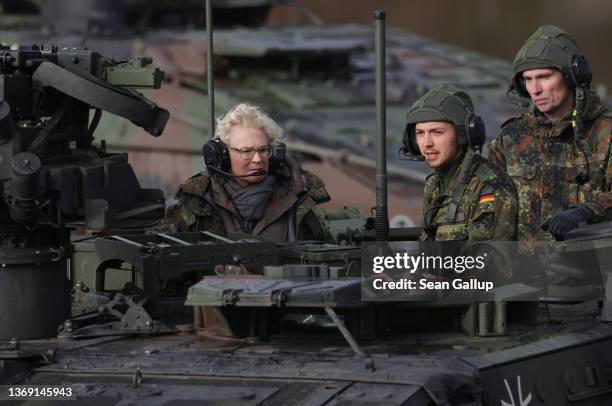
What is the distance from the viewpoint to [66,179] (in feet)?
32.3

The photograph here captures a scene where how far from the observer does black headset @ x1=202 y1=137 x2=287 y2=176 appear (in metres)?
11.9

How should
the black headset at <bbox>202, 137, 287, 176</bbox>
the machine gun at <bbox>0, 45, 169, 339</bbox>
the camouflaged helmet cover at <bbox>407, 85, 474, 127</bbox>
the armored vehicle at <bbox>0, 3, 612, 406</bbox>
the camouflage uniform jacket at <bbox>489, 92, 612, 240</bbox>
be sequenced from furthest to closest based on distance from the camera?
1. the black headset at <bbox>202, 137, 287, 176</bbox>
2. the camouflage uniform jacket at <bbox>489, 92, 612, 240</bbox>
3. the camouflaged helmet cover at <bbox>407, 85, 474, 127</bbox>
4. the machine gun at <bbox>0, 45, 169, 339</bbox>
5. the armored vehicle at <bbox>0, 3, 612, 406</bbox>

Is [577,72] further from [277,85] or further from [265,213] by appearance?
[277,85]

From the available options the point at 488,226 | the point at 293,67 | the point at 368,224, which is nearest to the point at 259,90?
the point at 293,67

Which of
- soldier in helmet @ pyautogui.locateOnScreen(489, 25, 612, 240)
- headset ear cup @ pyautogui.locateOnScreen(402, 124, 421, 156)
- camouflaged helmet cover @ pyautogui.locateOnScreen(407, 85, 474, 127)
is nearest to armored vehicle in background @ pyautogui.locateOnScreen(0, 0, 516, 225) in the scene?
soldier in helmet @ pyautogui.locateOnScreen(489, 25, 612, 240)

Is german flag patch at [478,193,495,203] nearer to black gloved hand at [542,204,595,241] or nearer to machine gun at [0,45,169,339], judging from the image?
black gloved hand at [542,204,595,241]

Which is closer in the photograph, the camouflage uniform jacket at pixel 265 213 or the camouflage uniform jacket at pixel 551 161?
the camouflage uniform jacket at pixel 551 161

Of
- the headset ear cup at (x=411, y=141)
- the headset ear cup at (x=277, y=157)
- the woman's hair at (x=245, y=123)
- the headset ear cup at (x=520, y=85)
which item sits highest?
A: the headset ear cup at (x=520, y=85)

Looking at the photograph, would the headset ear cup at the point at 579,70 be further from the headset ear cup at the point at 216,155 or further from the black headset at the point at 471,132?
the headset ear cup at the point at 216,155

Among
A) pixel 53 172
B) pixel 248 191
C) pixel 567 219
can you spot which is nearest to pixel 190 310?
pixel 53 172

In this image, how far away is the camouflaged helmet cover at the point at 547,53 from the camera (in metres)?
11.8

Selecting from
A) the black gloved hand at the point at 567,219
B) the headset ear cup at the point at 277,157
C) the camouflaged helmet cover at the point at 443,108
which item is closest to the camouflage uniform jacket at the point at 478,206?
the camouflaged helmet cover at the point at 443,108

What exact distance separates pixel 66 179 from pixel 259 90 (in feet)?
60.4

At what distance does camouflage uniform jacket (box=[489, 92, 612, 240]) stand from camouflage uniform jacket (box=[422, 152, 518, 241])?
1234 mm
